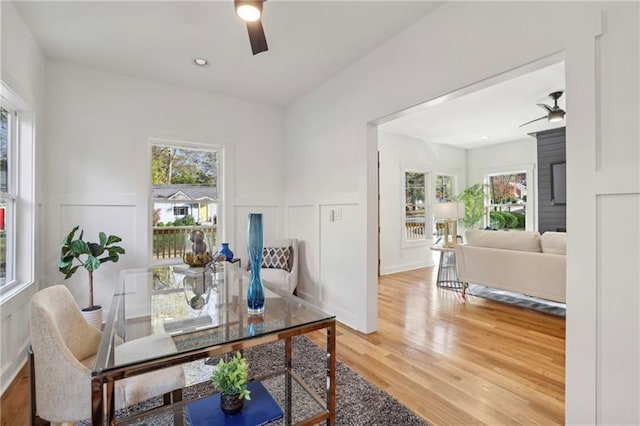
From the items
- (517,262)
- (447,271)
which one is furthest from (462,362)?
(447,271)

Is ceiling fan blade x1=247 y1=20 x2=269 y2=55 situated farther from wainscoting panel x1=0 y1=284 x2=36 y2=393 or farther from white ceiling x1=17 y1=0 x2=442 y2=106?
wainscoting panel x1=0 y1=284 x2=36 y2=393

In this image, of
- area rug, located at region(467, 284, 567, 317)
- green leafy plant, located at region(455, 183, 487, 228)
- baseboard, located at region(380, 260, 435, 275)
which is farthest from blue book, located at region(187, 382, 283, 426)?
green leafy plant, located at region(455, 183, 487, 228)

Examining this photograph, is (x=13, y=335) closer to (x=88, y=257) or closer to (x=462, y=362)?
(x=88, y=257)

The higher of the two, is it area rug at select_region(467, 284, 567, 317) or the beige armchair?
the beige armchair

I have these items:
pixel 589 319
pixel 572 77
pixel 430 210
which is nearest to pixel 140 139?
pixel 572 77

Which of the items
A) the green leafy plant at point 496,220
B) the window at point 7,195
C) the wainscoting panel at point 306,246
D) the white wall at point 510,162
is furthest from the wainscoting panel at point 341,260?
the white wall at point 510,162

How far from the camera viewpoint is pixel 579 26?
162 centimetres

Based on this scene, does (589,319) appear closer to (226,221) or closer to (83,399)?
(83,399)

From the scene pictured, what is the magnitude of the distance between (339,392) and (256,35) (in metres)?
2.32

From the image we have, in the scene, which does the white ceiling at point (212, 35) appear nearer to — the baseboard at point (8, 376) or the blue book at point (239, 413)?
the blue book at point (239, 413)

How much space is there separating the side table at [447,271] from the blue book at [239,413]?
3957 millimetres

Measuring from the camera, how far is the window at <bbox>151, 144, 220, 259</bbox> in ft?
12.4

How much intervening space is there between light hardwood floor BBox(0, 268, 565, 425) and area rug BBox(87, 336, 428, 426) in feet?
0.34

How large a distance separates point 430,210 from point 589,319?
5.36 meters
